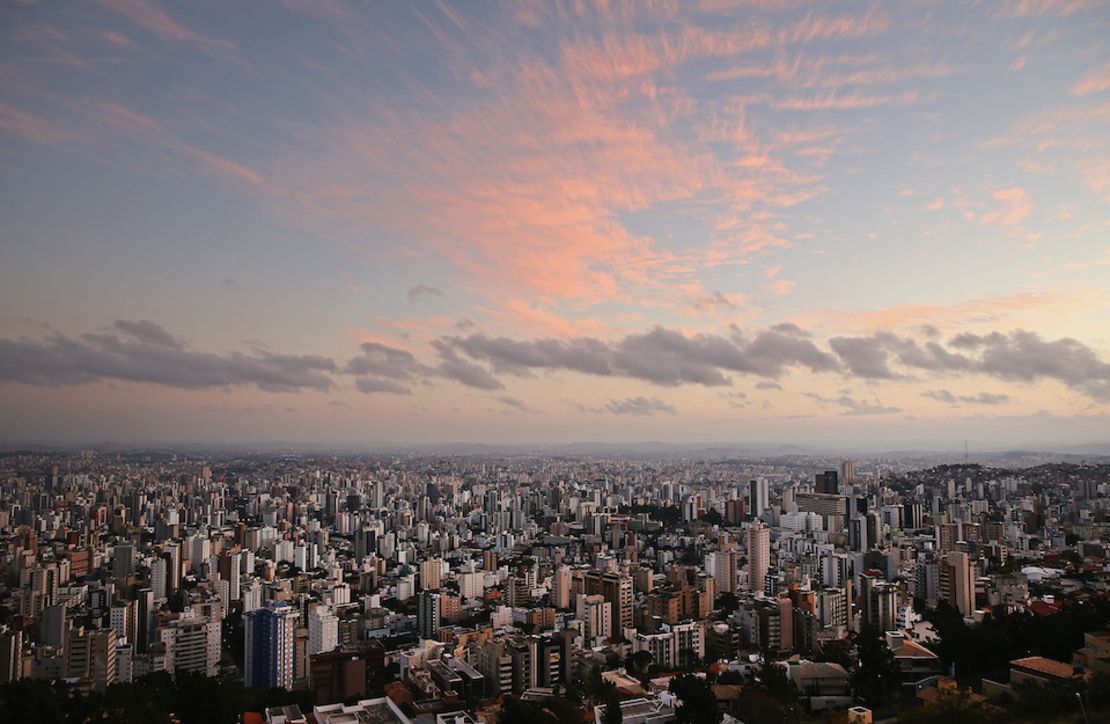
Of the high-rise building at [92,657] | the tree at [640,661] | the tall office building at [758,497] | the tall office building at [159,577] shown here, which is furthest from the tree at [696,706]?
the tall office building at [758,497]

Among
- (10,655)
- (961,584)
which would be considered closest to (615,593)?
(961,584)

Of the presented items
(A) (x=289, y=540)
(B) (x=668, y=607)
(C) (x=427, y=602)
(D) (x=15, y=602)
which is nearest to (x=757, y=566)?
(B) (x=668, y=607)

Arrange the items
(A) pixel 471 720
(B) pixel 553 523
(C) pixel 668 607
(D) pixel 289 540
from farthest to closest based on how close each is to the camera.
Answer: (B) pixel 553 523 → (D) pixel 289 540 → (C) pixel 668 607 → (A) pixel 471 720

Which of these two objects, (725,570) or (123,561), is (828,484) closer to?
(725,570)

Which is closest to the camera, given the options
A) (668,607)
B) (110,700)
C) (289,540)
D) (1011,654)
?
(110,700)

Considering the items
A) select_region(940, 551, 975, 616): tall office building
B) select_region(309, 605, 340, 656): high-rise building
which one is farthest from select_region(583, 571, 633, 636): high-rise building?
select_region(940, 551, 975, 616): tall office building

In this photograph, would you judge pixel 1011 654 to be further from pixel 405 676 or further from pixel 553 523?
pixel 553 523

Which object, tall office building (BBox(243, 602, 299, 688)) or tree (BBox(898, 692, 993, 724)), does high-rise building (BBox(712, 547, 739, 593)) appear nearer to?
tall office building (BBox(243, 602, 299, 688))

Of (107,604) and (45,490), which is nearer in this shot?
(107,604)
